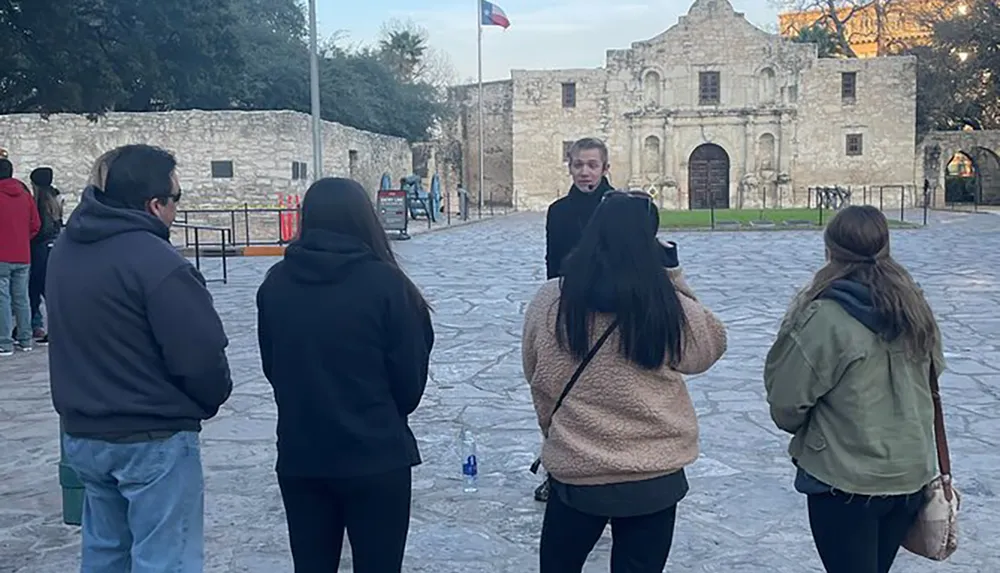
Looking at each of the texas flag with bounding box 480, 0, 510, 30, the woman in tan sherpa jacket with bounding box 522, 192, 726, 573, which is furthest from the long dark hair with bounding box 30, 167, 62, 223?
the texas flag with bounding box 480, 0, 510, 30

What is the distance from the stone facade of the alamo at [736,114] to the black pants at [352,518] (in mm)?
40536

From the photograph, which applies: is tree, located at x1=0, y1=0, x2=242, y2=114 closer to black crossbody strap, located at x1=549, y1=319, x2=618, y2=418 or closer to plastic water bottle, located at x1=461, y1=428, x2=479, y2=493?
plastic water bottle, located at x1=461, y1=428, x2=479, y2=493

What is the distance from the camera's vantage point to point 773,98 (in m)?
42.1

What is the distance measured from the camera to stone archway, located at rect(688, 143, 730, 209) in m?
42.7

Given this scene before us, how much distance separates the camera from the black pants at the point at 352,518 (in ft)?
9.22

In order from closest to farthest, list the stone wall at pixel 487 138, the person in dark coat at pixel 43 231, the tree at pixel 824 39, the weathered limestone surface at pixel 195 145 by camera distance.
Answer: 1. the person in dark coat at pixel 43 231
2. the weathered limestone surface at pixel 195 145
3. the stone wall at pixel 487 138
4. the tree at pixel 824 39

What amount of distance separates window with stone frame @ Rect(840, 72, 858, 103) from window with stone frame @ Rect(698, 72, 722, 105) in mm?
4992

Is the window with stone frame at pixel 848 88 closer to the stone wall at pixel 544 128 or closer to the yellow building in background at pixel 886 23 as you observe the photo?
the yellow building in background at pixel 886 23

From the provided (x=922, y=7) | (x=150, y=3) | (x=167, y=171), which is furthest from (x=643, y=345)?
(x=922, y=7)

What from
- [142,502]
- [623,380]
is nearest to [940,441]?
[623,380]

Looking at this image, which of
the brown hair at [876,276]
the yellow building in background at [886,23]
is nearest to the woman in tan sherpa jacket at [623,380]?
the brown hair at [876,276]

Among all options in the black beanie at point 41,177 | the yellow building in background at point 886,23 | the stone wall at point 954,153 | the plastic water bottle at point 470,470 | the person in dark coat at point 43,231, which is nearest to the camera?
the plastic water bottle at point 470,470

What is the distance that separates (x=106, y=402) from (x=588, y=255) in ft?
4.62

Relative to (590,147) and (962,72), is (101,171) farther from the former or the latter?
(962,72)
